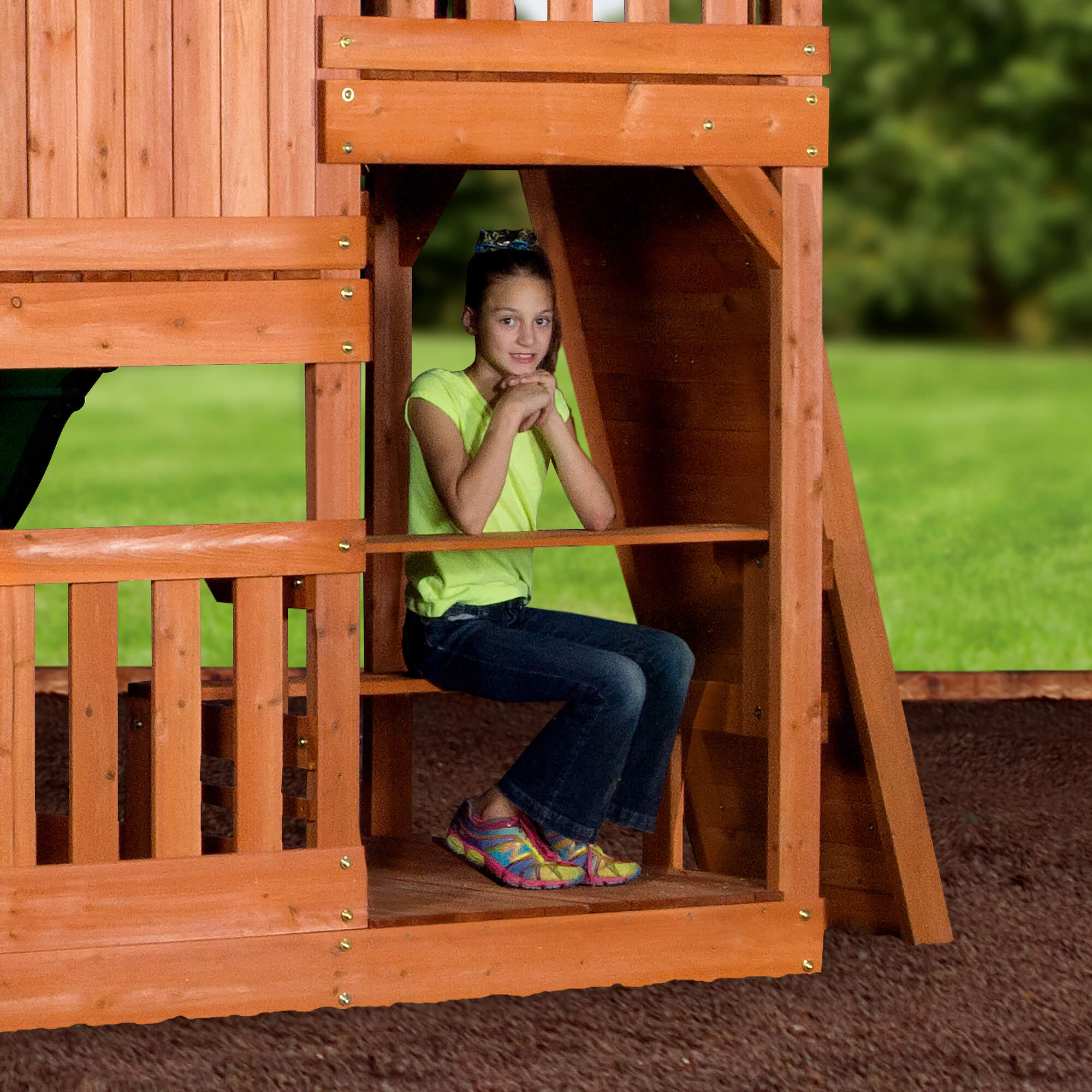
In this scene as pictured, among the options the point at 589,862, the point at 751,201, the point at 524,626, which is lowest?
the point at 589,862

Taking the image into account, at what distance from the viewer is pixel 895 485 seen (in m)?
20.0

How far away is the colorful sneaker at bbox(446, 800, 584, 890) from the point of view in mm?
4887

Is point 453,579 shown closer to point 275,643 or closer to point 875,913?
point 275,643

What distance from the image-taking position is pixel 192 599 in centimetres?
432

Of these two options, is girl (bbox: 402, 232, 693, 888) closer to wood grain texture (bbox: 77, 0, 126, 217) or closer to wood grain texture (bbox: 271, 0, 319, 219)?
wood grain texture (bbox: 271, 0, 319, 219)

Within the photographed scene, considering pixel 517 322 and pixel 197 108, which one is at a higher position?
pixel 197 108

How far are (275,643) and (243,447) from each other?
20.6 metres

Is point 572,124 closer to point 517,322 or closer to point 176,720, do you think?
point 517,322

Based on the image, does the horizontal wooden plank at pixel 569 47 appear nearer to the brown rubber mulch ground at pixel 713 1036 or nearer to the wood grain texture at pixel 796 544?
the wood grain texture at pixel 796 544

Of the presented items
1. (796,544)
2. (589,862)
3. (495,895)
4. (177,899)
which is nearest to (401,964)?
(495,895)

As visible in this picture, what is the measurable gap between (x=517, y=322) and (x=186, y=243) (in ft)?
3.16

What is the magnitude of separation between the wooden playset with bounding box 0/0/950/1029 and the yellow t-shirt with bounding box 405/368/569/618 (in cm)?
36

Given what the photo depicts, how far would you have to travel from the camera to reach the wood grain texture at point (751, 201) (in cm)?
454

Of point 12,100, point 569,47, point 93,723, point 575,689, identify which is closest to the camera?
point 12,100
